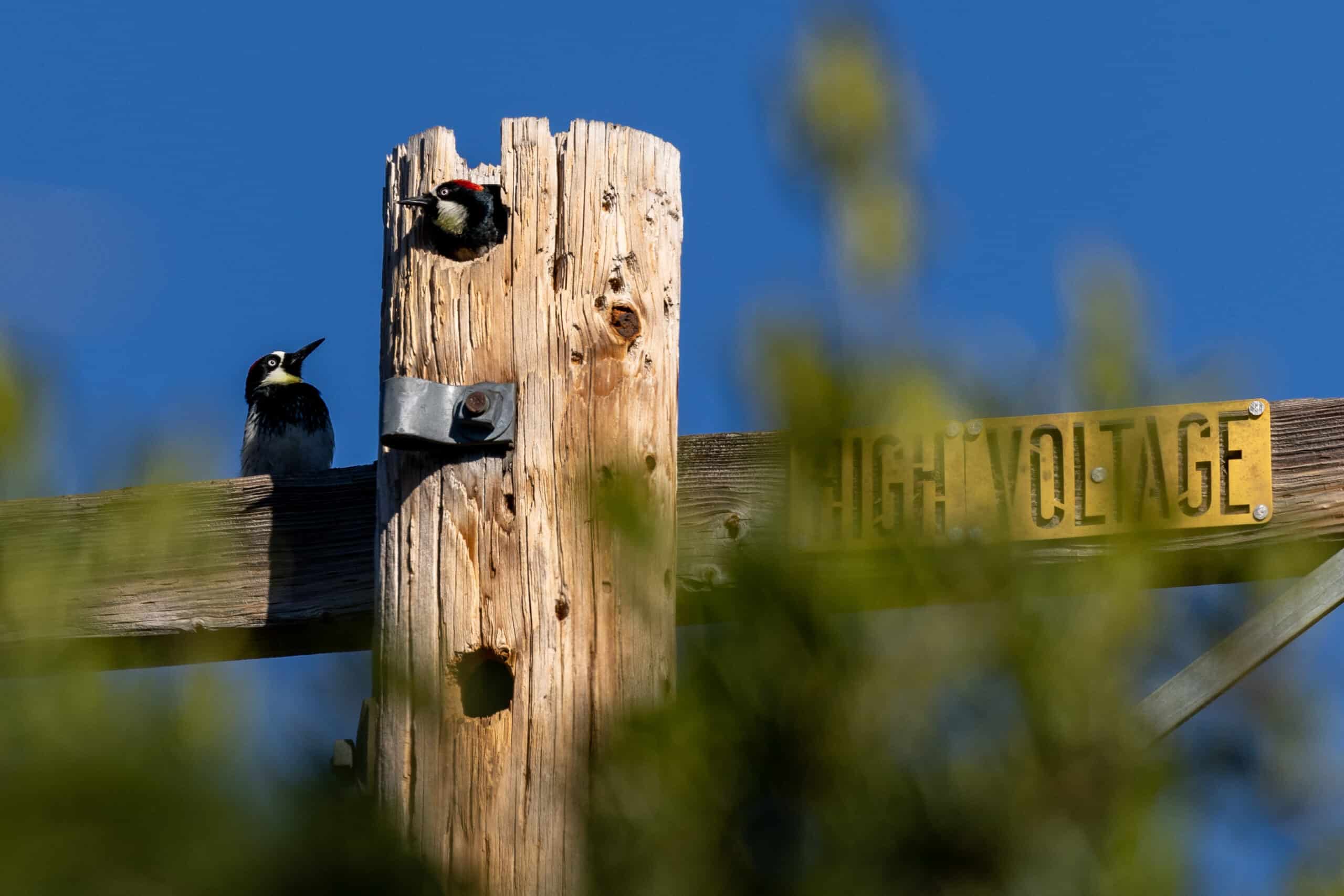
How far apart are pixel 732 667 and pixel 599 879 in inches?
8.2

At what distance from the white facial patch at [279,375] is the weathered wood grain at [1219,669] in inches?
184

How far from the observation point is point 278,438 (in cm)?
540

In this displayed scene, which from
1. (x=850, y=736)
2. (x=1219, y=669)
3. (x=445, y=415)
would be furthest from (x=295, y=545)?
(x=1219, y=669)

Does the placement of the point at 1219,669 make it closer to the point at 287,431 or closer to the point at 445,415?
the point at 445,415

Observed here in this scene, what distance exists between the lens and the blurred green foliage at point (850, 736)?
46.8 inches

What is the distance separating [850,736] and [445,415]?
123cm

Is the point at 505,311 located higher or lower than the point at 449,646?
higher

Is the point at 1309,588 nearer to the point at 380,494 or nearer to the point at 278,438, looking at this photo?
the point at 380,494

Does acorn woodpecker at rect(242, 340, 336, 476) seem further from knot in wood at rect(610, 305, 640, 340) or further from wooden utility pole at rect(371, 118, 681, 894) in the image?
knot in wood at rect(610, 305, 640, 340)

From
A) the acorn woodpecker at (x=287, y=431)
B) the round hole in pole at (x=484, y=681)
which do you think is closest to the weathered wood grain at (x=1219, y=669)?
the round hole in pole at (x=484, y=681)

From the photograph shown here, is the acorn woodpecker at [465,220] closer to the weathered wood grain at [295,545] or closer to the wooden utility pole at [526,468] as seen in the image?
the wooden utility pole at [526,468]

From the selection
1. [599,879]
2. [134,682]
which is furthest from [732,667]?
[134,682]

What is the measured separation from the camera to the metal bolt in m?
2.36

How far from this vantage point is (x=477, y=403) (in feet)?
7.75
